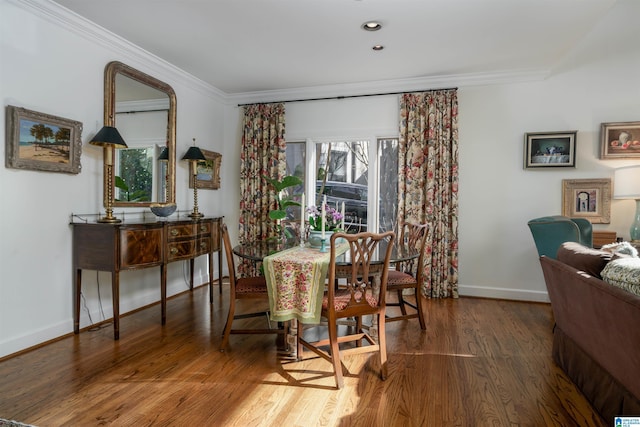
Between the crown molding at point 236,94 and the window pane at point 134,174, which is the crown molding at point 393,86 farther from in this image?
the window pane at point 134,174

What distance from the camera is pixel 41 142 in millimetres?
2756

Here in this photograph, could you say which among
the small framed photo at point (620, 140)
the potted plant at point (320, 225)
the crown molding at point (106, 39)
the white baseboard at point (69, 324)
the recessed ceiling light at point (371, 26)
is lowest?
the white baseboard at point (69, 324)

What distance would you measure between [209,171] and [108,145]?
5.99ft

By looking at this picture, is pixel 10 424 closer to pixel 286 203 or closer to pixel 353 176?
pixel 286 203

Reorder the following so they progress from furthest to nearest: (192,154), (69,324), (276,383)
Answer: (192,154), (69,324), (276,383)

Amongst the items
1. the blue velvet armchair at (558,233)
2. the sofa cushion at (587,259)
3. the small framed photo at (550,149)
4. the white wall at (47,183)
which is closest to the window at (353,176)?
the small framed photo at (550,149)

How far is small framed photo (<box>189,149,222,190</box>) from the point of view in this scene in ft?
15.3

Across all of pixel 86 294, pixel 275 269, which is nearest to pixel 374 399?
pixel 275 269

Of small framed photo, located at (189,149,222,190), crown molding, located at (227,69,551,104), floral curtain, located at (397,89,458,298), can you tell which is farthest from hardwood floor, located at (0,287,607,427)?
crown molding, located at (227,69,551,104)

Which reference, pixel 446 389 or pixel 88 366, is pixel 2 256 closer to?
pixel 88 366

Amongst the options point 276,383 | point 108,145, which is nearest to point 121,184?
point 108,145

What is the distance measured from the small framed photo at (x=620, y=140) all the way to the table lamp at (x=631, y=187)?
14.0 inches

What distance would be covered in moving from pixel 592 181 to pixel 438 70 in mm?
2037

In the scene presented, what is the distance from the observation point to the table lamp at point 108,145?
2.98 m
